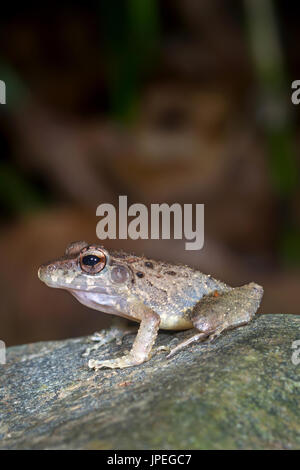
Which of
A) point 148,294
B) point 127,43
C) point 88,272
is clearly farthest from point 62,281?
point 127,43

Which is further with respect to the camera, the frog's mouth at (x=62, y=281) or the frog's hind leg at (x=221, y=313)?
the frog's mouth at (x=62, y=281)

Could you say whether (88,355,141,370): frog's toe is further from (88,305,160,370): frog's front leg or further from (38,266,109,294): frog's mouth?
(38,266,109,294): frog's mouth

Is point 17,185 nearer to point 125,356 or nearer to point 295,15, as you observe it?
point 125,356

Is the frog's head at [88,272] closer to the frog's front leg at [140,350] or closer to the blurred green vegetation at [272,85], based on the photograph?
the frog's front leg at [140,350]

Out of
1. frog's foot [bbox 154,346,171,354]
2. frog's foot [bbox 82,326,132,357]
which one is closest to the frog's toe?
frog's foot [bbox 154,346,171,354]

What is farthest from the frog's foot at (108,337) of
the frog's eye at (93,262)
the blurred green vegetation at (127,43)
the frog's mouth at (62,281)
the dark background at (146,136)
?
the blurred green vegetation at (127,43)

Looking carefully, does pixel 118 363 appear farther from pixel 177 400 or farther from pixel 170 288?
pixel 177 400

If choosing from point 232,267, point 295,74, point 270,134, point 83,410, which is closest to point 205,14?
point 295,74
